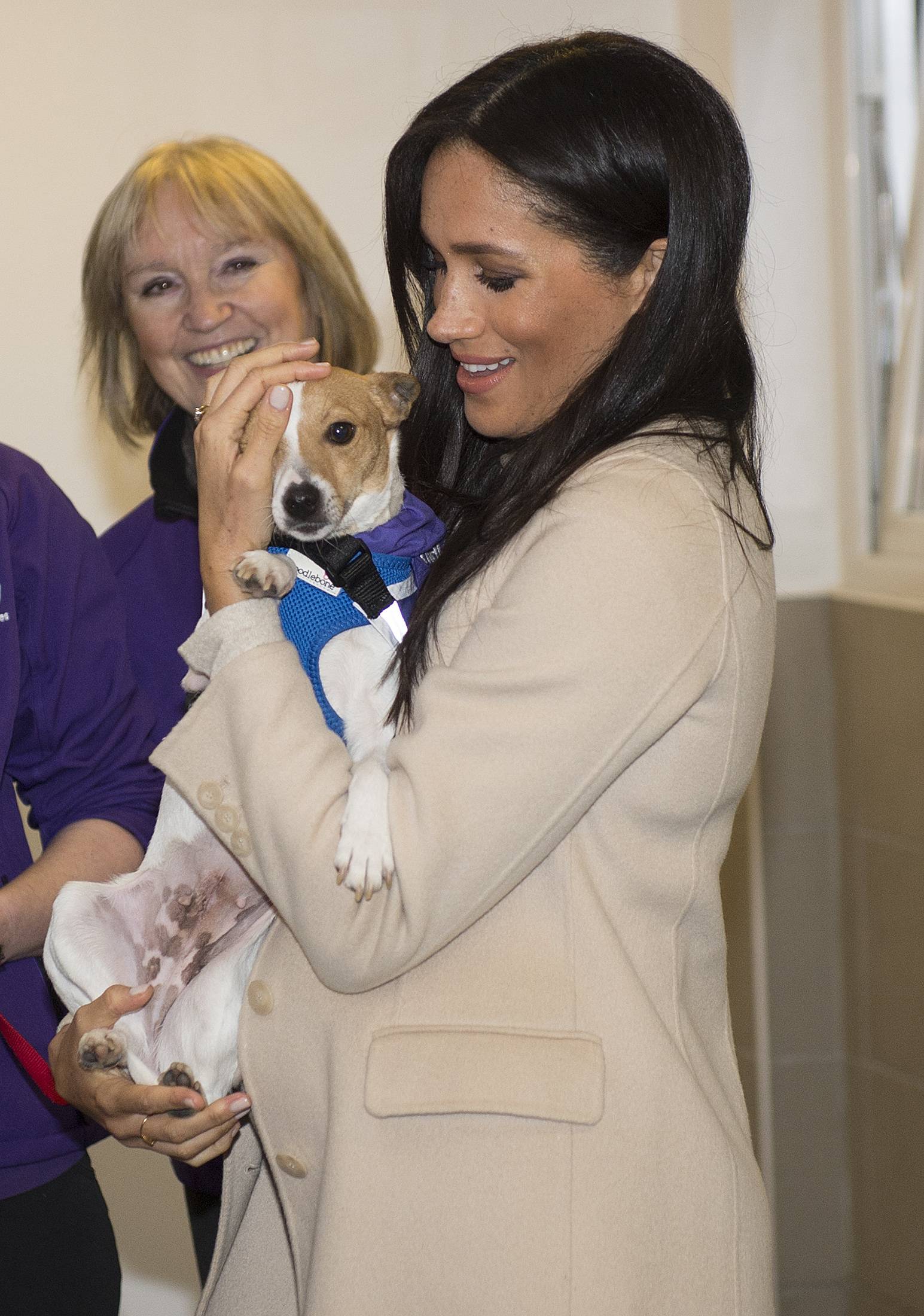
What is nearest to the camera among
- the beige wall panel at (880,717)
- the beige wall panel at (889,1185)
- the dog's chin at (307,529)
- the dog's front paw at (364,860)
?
the dog's front paw at (364,860)

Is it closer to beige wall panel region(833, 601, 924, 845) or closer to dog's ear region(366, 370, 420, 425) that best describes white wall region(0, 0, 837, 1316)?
beige wall panel region(833, 601, 924, 845)

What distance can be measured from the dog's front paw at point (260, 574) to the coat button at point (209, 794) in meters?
0.21

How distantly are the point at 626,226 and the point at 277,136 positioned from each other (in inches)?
85.4

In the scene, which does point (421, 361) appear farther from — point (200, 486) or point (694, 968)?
point (694, 968)

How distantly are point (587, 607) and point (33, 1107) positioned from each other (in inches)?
41.3

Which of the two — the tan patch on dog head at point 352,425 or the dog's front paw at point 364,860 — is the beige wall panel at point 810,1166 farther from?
the dog's front paw at point 364,860

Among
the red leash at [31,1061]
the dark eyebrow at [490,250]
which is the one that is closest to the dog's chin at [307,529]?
the dark eyebrow at [490,250]

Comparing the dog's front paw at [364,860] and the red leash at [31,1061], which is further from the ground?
the dog's front paw at [364,860]

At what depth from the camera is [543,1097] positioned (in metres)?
1.14

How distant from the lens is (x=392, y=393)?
1802 mm

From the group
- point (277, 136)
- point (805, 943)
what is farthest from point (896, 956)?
point (277, 136)

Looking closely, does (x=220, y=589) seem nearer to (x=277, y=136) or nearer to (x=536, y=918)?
(x=536, y=918)

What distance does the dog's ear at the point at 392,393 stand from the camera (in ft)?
5.86

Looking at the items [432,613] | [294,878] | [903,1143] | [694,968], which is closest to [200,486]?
[432,613]
